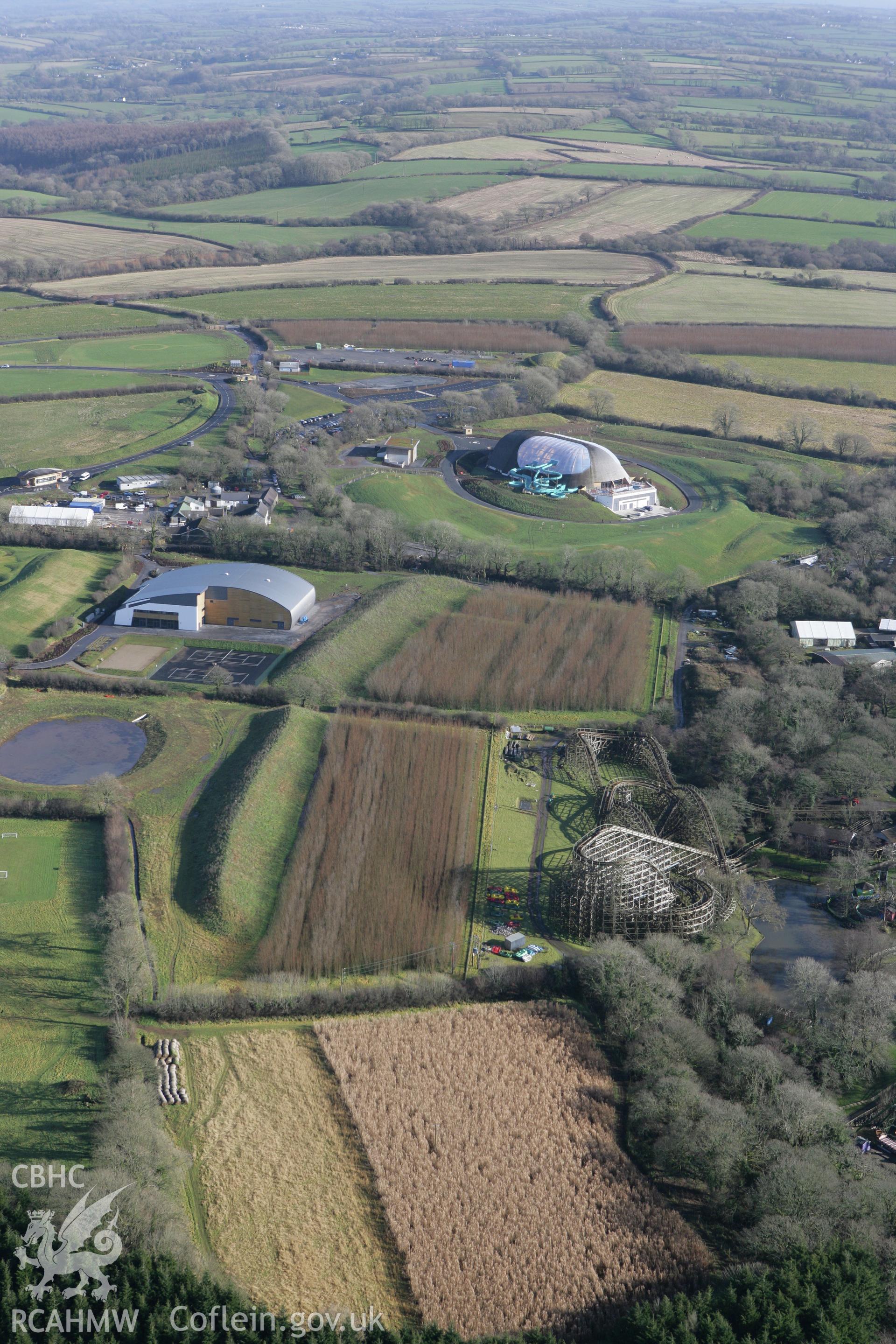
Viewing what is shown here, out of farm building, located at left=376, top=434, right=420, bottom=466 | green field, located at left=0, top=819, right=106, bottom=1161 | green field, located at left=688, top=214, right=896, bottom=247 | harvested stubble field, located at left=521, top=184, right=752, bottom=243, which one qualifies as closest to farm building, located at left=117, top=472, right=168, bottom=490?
farm building, located at left=376, top=434, right=420, bottom=466

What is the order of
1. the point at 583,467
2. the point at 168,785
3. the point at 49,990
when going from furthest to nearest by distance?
1. the point at 583,467
2. the point at 168,785
3. the point at 49,990

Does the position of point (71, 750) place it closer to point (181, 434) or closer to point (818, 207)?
point (181, 434)

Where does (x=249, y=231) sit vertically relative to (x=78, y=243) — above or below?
above

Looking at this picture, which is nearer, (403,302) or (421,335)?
(421,335)

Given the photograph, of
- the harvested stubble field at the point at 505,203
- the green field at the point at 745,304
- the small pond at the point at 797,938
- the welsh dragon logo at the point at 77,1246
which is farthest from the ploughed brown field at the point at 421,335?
the welsh dragon logo at the point at 77,1246

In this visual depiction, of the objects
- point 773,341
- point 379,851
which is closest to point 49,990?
point 379,851

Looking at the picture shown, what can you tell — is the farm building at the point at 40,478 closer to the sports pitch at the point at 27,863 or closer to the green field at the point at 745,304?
the sports pitch at the point at 27,863
